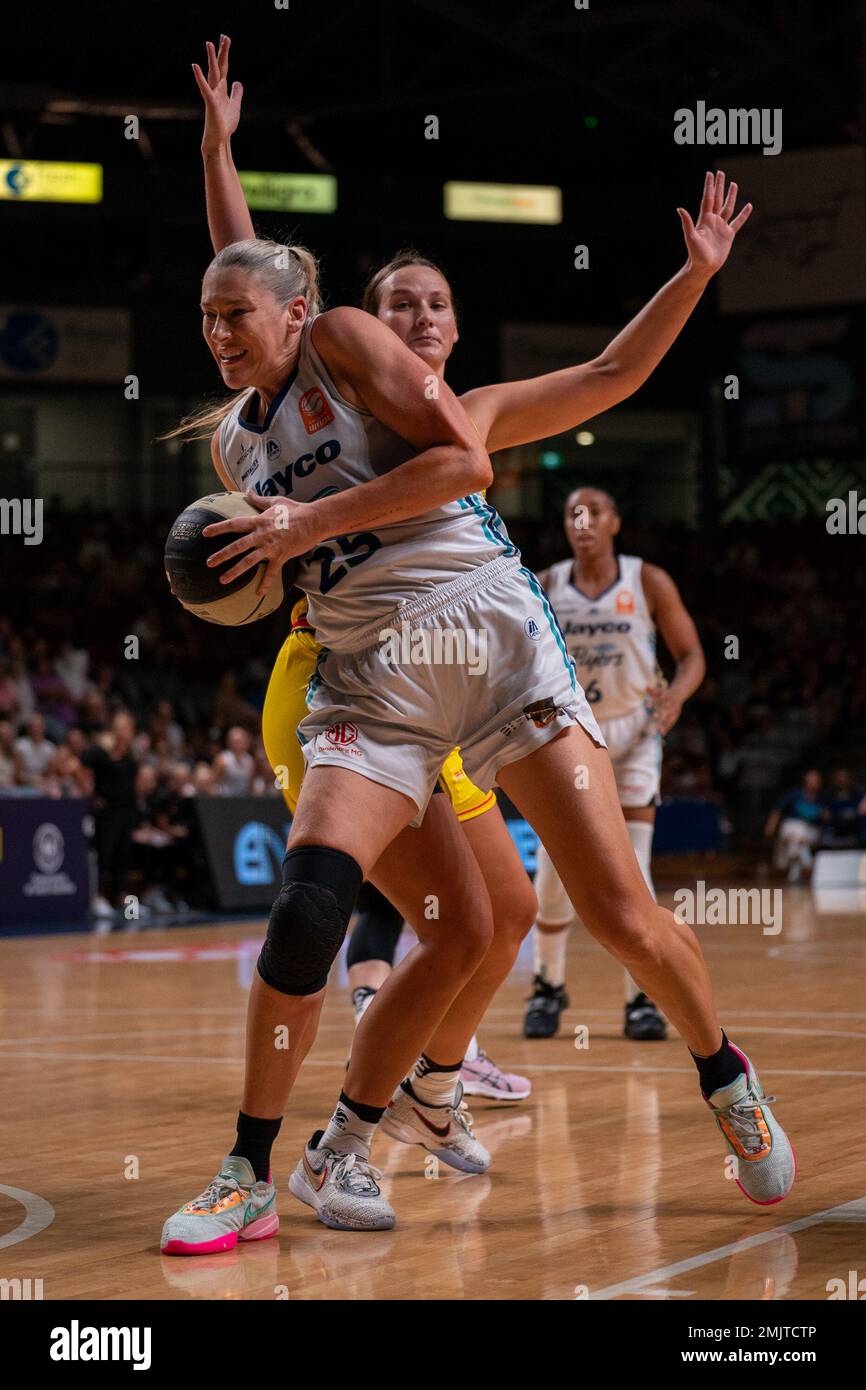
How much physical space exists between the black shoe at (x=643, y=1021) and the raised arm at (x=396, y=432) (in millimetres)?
3931

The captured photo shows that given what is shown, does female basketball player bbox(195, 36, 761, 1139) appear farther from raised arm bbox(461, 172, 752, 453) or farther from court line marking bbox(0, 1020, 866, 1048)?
court line marking bbox(0, 1020, 866, 1048)

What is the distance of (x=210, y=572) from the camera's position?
3750 millimetres

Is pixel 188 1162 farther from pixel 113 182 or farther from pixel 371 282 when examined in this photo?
pixel 113 182

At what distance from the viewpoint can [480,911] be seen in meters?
4.28

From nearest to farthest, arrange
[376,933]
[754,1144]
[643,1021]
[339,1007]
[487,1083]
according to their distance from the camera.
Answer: [754,1144], [487,1083], [376,933], [643,1021], [339,1007]

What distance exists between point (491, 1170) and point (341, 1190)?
29.1 inches

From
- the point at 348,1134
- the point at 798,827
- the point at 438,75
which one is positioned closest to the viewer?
the point at 348,1134

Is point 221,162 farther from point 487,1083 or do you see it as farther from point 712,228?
point 487,1083

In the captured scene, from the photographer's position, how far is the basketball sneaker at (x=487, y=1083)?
5.80 meters

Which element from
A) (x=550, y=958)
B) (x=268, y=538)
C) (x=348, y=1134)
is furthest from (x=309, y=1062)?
(x=268, y=538)

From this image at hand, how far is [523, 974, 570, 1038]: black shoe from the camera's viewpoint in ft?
24.7

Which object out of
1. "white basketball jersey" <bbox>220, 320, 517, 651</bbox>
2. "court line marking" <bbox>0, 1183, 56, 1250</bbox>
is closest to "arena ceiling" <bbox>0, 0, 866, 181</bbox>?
"white basketball jersey" <bbox>220, 320, 517, 651</bbox>

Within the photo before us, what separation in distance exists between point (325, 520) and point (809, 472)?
86.5 ft

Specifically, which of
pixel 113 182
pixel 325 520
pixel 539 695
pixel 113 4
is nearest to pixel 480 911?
pixel 539 695
